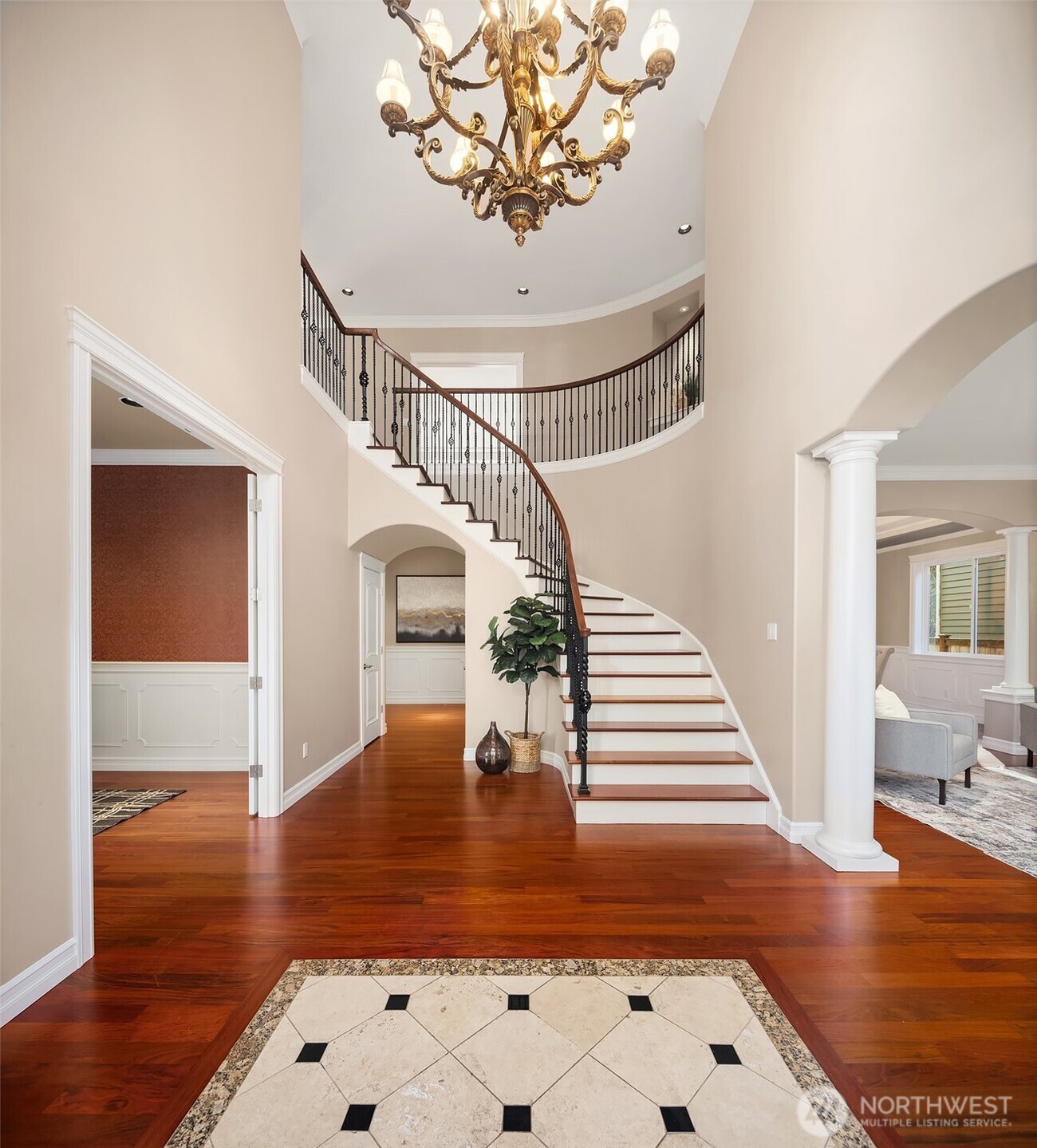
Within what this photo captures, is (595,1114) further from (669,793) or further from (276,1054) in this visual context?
(669,793)

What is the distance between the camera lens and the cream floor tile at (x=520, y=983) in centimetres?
222

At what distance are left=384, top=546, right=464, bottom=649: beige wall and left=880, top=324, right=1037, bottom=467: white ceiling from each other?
598 cm

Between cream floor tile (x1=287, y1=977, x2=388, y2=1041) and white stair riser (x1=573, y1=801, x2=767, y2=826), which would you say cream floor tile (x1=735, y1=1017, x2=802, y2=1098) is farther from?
white stair riser (x1=573, y1=801, x2=767, y2=826)

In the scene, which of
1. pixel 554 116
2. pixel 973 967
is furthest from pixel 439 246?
pixel 973 967

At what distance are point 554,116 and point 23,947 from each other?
13.6ft

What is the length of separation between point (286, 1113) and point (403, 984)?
61cm

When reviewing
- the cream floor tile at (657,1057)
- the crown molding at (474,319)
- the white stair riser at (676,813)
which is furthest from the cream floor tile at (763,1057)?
the crown molding at (474,319)

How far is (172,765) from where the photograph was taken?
209 inches

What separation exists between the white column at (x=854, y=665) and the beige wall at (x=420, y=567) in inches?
264

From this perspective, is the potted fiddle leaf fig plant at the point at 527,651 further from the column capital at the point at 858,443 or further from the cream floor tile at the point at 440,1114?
the cream floor tile at the point at 440,1114

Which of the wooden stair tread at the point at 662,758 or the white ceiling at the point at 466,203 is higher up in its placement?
the white ceiling at the point at 466,203

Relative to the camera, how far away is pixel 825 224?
3.27m

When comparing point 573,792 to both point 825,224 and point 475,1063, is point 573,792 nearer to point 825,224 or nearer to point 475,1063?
point 475,1063

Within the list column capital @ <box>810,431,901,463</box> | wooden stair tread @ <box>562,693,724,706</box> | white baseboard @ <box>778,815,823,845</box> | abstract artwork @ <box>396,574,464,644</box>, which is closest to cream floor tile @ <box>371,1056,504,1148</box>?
white baseboard @ <box>778,815,823,845</box>
